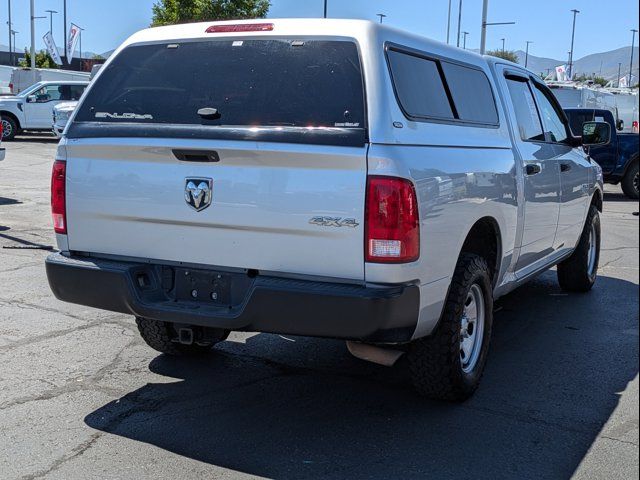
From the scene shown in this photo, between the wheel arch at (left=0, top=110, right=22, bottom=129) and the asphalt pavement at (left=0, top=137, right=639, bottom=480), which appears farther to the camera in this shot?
the wheel arch at (left=0, top=110, right=22, bottom=129)

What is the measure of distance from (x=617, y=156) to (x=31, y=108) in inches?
699

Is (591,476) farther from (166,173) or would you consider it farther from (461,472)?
→ (166,173)

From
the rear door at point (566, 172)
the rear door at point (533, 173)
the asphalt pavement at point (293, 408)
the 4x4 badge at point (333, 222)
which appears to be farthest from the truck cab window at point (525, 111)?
the 4x4 badge at point (333, 222)

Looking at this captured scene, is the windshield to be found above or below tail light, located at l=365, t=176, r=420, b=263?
above

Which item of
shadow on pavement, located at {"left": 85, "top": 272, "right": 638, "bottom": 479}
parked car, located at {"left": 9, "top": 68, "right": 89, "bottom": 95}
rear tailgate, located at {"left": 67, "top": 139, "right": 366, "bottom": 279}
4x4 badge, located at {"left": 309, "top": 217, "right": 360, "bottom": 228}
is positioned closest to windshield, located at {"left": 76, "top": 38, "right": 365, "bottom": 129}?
rear tailgate, located at {"left": 67, "top": 139, "right": 366, "bottom": 279}

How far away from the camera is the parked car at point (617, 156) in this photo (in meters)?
17.2

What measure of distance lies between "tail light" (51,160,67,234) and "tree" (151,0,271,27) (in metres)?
27.4

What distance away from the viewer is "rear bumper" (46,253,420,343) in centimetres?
378

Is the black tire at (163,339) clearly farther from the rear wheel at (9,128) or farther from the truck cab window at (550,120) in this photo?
the rear wheel at (9,128)

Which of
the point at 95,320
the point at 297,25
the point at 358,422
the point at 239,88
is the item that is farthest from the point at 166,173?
the point at 95,320

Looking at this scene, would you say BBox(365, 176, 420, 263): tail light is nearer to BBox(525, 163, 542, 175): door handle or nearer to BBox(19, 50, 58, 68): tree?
BBox(525, 163, 542, 175): door handle

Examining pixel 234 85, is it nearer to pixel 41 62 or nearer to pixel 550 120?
pixel 550 120

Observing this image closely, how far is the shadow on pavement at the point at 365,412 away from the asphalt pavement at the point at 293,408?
0.01 metres

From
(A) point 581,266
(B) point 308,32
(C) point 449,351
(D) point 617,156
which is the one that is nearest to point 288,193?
(B) point 308,32
